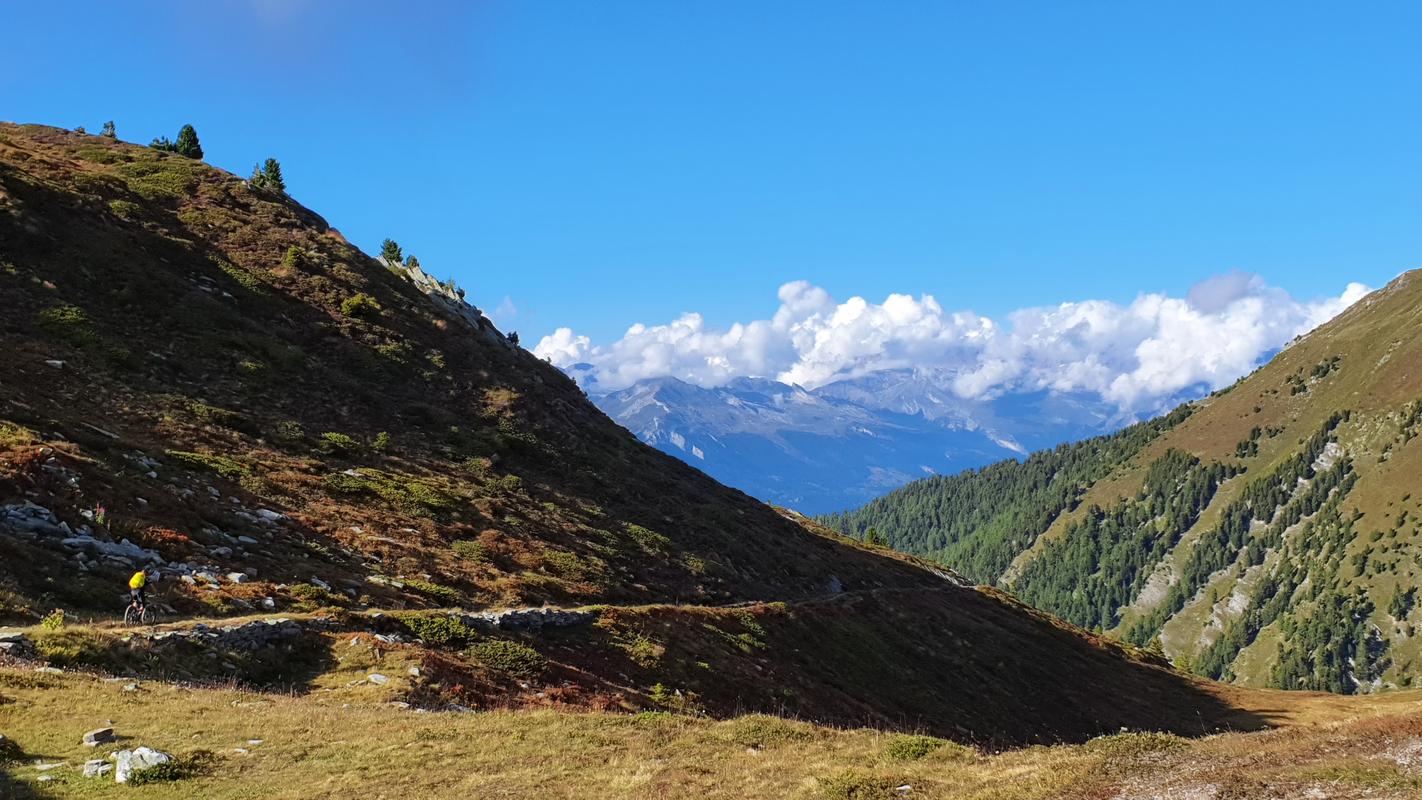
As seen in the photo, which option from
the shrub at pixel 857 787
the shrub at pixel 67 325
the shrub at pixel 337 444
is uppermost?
the shrub at pixel 67 325

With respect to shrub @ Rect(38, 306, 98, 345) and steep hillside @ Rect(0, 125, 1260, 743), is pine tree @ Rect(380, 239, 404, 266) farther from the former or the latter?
shrub @ Rect(38, 306, 98, 345)

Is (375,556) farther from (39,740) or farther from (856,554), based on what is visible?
(856,554)

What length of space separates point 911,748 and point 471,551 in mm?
30961

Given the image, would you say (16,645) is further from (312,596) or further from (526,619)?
(526,619)

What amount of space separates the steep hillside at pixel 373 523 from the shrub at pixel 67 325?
0.48 ft

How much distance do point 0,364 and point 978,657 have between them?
6838 cm

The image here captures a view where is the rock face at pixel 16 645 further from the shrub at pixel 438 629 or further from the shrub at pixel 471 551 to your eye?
the shrub at pixel 471 551

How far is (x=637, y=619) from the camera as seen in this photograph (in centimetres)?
4009

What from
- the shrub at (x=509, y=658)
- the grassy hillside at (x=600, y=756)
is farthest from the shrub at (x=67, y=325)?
the grassy hillside at (x=600, y=756)

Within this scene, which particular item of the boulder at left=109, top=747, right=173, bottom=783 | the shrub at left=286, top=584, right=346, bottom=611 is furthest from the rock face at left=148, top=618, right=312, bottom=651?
the boulder at left=109, top=747, right=173, bottom=783

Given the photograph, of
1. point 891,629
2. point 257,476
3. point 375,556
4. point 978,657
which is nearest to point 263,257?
point 257,476

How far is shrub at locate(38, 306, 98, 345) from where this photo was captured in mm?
50469

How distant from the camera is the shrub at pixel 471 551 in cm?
4359

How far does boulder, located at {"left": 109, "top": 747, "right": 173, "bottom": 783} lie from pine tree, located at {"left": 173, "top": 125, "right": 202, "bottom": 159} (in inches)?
4102
